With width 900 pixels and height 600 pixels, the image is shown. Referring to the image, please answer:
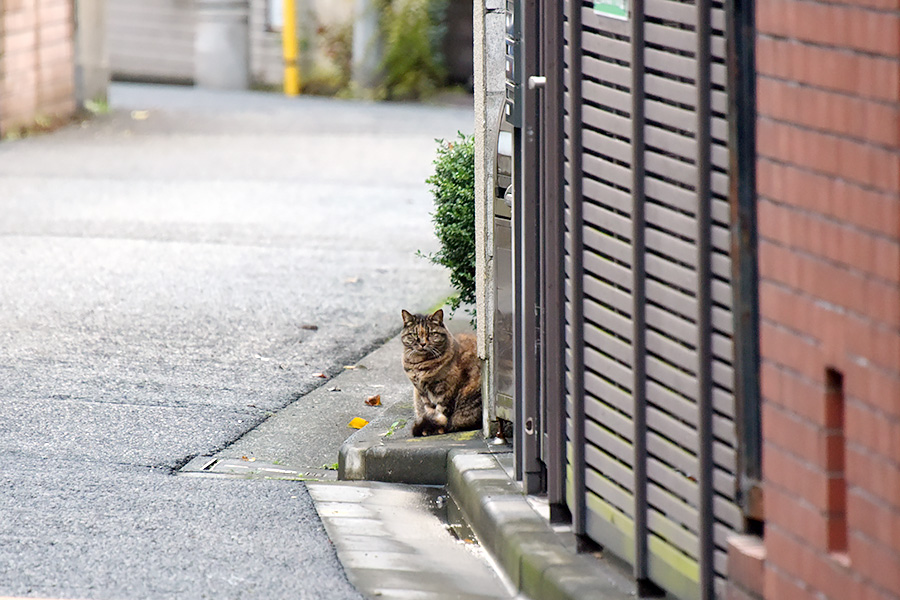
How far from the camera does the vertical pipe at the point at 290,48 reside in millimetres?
21334

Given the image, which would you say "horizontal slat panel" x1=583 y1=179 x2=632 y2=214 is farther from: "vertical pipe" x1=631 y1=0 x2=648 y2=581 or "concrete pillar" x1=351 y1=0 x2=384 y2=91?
"concrete pillar" x1=351 y1=0 x2=384 y2=91

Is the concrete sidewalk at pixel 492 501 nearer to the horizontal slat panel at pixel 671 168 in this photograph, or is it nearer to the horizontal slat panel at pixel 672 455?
the horizontal slat panel at pixel 672 455

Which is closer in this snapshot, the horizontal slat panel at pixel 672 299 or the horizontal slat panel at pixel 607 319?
the horizontal slat panel at pixel 672 299

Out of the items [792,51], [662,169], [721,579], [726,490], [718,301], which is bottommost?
[721,579]

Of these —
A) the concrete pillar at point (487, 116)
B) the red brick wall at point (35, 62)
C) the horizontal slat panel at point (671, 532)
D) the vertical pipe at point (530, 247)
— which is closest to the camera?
the horizontal slat panel at point (671, 532)

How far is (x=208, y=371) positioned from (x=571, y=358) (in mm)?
3750

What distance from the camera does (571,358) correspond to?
5129 millimetres

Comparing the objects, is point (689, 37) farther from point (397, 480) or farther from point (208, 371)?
point (208, 371)

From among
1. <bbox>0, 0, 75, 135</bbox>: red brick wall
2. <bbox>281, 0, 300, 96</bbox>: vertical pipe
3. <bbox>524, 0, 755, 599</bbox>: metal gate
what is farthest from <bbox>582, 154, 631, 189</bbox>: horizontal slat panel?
<bbox>281, 0, 300, 96</bbox>: vertical pipe

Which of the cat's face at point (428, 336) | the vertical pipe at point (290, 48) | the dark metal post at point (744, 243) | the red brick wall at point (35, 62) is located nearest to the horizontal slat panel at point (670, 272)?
the dark metal post at point (744, 243)

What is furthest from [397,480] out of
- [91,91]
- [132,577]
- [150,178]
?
[91,91]

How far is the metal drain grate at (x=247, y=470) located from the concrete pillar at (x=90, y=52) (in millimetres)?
13106

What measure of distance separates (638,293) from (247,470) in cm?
284

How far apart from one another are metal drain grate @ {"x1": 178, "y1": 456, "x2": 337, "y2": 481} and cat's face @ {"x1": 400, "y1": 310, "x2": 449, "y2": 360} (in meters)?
0.72
